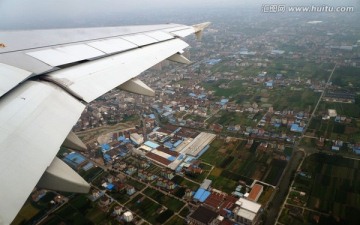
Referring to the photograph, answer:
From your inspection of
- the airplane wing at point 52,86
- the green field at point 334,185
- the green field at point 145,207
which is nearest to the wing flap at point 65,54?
the airplane wing at point 52,86

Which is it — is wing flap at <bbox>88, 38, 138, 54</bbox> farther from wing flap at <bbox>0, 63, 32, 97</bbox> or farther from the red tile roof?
the red tile roof

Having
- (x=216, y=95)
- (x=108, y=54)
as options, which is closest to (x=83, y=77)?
(x=108, y=54)

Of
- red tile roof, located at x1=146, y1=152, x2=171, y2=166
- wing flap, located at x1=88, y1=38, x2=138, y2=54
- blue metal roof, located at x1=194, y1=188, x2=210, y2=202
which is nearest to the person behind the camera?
wing flap, located at x1=88, y1=38, x2=138, y2=54

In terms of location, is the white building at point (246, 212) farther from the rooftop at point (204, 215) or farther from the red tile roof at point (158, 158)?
the red tile roof at point (158, 158)

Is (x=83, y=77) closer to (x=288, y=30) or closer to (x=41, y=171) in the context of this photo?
(x=41, y=171)

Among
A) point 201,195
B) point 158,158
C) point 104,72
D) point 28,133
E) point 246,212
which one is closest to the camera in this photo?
point 28,133

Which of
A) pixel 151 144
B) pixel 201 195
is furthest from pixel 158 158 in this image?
pixel 201 195

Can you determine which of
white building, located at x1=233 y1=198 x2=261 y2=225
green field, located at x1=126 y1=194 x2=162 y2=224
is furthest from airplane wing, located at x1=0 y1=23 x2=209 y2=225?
green field, located at x1=126 y1=194 x2=162 y2=224

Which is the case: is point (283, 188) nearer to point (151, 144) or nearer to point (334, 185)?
point (334, 185)
